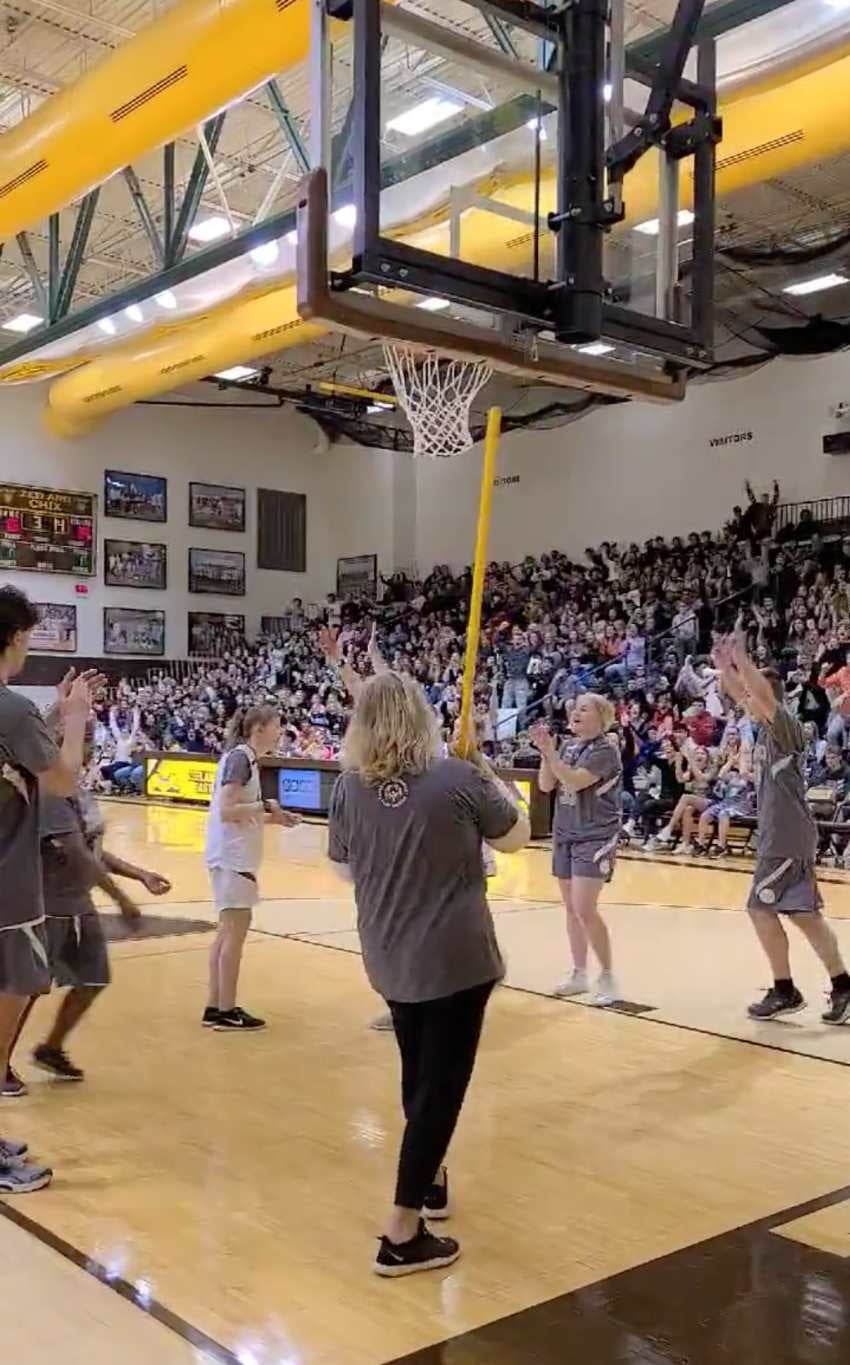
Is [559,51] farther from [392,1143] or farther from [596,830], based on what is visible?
[392,1143]

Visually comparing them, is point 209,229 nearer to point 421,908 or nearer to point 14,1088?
point 14,1088

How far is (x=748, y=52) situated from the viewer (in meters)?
7.70

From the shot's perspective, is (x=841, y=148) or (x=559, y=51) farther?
(x=841, y=148)

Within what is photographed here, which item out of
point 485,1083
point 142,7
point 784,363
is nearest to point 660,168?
point 485,1083

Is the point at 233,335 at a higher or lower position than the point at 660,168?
higher

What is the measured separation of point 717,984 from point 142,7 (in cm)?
1050

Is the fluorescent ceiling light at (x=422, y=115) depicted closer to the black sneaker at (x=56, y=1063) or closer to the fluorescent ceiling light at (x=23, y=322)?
the black sneaker at (x=56, y=1063)

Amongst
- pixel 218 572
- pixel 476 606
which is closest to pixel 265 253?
pixel 476 606

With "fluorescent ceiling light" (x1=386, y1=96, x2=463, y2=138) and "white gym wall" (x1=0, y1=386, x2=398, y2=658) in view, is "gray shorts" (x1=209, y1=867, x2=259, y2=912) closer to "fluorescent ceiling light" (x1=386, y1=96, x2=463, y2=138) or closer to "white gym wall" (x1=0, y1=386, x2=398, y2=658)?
"fluorescent ceiling light" (x1=386, y1=96, x2=463, y2=138)

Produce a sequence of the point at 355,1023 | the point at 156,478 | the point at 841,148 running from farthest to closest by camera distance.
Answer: the point at 156,478 → the point at 841,148 → the point at 355,1023

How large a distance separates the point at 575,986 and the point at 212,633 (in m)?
22.1

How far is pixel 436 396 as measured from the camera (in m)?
7.17

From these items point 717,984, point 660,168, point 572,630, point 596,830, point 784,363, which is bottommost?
point 717,984

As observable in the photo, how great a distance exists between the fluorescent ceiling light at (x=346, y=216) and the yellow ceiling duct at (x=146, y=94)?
394 cm
